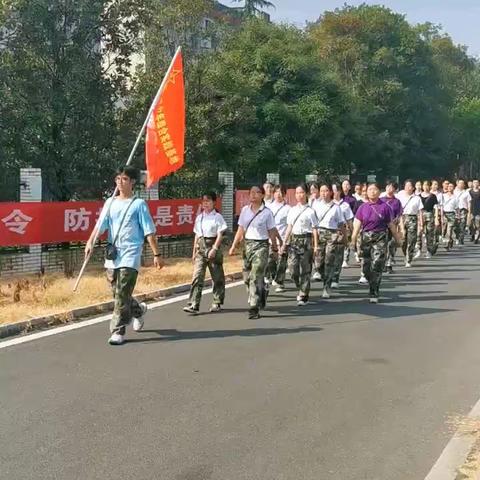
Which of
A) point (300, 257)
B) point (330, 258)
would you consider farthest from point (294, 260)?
point (330, 258)

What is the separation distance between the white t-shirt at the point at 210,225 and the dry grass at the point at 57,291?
1685 mm

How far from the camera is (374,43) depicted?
1385 inches

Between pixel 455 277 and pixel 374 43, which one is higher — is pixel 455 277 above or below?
below

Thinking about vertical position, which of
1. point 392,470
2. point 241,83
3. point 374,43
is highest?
point 374,43

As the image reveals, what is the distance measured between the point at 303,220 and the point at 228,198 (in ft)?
28.1

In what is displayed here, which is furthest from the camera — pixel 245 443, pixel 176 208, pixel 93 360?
pixel 176 208

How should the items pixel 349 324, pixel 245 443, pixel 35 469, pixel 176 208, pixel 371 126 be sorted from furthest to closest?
pixel 371 126
pixel 176 208
pixel 349 324
pixel 245 443
pixel 35 469

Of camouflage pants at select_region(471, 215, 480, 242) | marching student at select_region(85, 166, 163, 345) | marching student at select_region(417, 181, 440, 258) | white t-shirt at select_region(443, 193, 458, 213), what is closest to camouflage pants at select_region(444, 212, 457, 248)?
white t-shirt at select_region(443, 193, 458, 213)

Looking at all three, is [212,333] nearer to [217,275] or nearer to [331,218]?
[217,275]

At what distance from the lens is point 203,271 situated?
29.3 feet

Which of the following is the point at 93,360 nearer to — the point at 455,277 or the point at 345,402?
the point at 345,402

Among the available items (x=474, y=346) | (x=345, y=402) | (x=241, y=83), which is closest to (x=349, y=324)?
(x=474, y=346)

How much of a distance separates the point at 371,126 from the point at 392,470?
30.4 meters

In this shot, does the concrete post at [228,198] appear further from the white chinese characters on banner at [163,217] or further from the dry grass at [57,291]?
the dry grass at [57,291]
